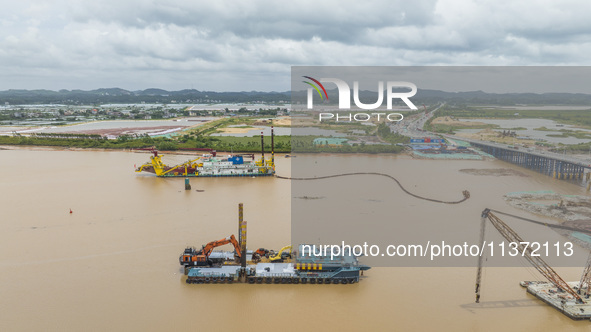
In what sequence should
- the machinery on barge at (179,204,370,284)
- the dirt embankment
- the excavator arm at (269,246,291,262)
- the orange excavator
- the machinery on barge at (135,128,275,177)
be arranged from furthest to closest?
1. the dirt embankment
2. the machinery on barge at (135,128,275,177)
3. the excavator arm at (269,246,291,262)
4. the orange excavator
5. the machinery on barge at (179,204,370,284)

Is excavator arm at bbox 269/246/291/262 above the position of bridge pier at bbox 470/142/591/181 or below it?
→ below

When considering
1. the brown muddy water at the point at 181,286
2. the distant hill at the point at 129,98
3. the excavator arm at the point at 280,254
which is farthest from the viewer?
the distant hill at the point at 129,98

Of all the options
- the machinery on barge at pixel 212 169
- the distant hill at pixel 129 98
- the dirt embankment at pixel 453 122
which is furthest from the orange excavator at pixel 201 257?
the distant hill at pixel 129 98

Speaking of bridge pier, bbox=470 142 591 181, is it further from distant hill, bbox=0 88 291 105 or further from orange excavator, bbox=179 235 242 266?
distant hill, bbox=0 88 291 105

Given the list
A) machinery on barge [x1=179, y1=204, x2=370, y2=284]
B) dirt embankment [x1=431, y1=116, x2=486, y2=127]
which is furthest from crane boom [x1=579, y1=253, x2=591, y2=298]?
dirt embankment [x1=431, y1=116, x2=486, y2=127]

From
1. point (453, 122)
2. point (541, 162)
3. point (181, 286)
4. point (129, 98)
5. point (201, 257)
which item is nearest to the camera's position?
point (181, 286)

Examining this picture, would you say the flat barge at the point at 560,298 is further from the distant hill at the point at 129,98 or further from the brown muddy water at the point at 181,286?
the distant hill at the point at 129,98

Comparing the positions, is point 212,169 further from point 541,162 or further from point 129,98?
point 129,98

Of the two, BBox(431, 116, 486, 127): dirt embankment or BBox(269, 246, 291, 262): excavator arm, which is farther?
BBox(431, 116, 486, 127): dirt embankment

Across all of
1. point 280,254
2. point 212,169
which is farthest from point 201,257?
point 212,169
